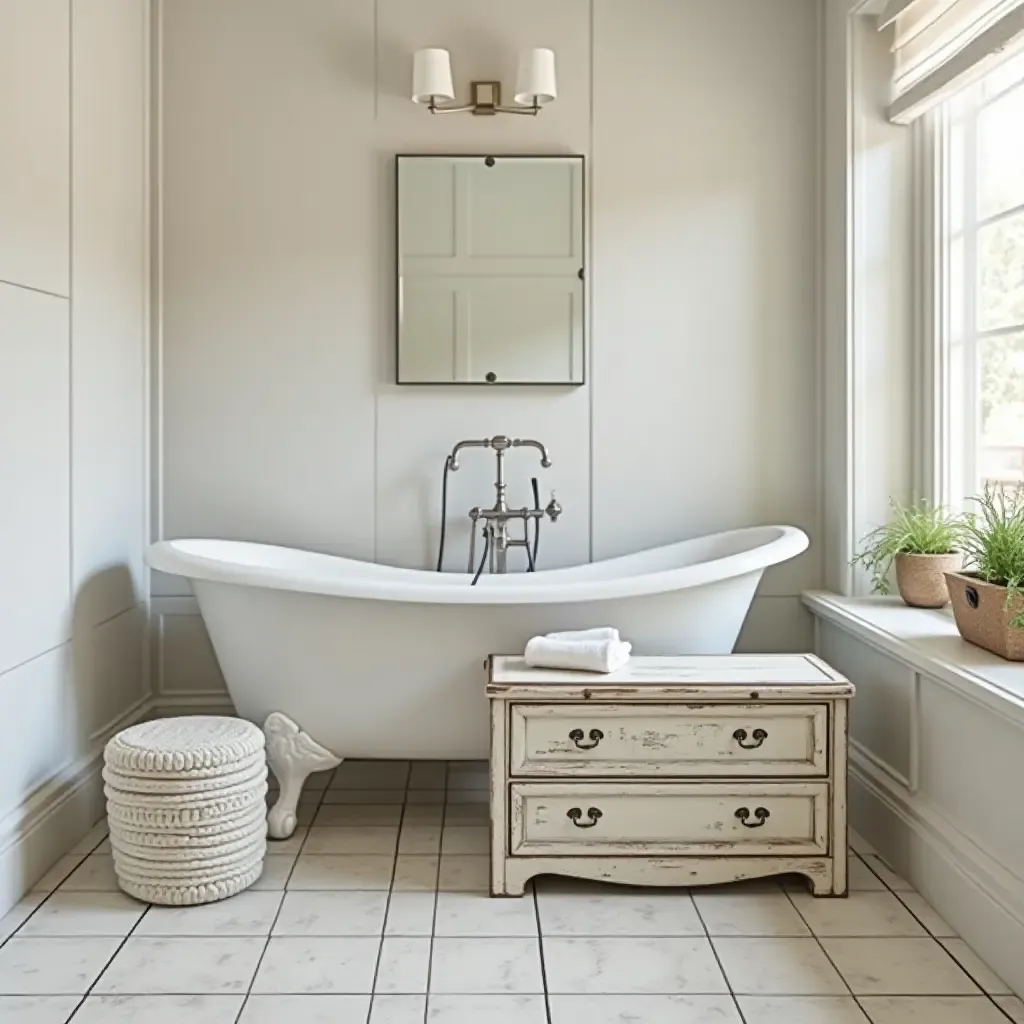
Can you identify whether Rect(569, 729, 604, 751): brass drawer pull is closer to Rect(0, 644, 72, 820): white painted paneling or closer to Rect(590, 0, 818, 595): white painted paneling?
Rect(590, 0, 818, 595): white painted paneling

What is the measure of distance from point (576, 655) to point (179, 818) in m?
0.95

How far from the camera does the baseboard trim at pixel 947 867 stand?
211cm

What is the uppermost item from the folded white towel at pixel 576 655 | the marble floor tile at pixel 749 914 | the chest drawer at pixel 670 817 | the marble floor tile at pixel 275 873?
the folded white towel at pixel 576 655

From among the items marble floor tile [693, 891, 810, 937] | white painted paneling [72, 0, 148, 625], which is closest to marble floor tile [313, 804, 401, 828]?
white painted paneling [72, 0, 148, 625]

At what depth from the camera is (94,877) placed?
264 centimetres

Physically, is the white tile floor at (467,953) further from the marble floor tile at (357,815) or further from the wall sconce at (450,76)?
the wall sconce at (450,76)

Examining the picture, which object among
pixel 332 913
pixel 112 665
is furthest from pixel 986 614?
pixel 112 665

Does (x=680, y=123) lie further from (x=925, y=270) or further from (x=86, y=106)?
(x=86, y=106)

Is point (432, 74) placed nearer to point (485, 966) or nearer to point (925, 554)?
point (925, 554)

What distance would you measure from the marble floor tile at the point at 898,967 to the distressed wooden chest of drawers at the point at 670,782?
0.25 meters

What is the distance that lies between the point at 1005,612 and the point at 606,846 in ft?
3.27

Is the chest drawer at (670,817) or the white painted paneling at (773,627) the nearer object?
the chest drawer at (670,817)

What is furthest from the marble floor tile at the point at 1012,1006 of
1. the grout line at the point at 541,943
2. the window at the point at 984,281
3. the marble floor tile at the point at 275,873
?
the marble floor tile at the point at 275,873

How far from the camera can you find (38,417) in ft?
8.68
